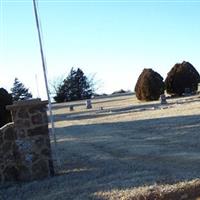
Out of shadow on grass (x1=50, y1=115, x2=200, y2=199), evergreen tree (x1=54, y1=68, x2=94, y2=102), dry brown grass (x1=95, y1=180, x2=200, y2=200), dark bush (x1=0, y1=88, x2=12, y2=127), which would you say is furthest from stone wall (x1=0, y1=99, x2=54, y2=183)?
evergreen tree (x1=54, y1=68, x2=94, y2=102)

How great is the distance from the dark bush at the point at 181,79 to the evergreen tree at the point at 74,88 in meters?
29.2

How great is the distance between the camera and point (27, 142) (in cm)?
1221

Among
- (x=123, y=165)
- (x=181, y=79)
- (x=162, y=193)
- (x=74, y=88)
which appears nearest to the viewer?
(x=162, y=193)

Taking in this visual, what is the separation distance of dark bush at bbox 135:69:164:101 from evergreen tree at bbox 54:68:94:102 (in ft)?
98.7

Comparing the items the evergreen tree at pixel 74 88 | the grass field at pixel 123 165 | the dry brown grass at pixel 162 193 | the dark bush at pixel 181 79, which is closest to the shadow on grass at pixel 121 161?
the grass field at pixel 123 165

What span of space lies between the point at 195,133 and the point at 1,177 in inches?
249

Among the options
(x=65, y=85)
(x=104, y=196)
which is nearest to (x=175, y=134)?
(x=104, y=196)

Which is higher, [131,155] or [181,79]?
[181,79]

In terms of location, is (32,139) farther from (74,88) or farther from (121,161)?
(74,88)

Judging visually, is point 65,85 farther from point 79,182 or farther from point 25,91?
point 79,182

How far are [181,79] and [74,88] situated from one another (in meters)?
33.5

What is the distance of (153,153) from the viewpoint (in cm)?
Answer: 1368

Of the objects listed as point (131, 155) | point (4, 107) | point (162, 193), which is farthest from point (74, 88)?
point (162, 193)

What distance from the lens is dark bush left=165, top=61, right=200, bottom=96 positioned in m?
41.8
